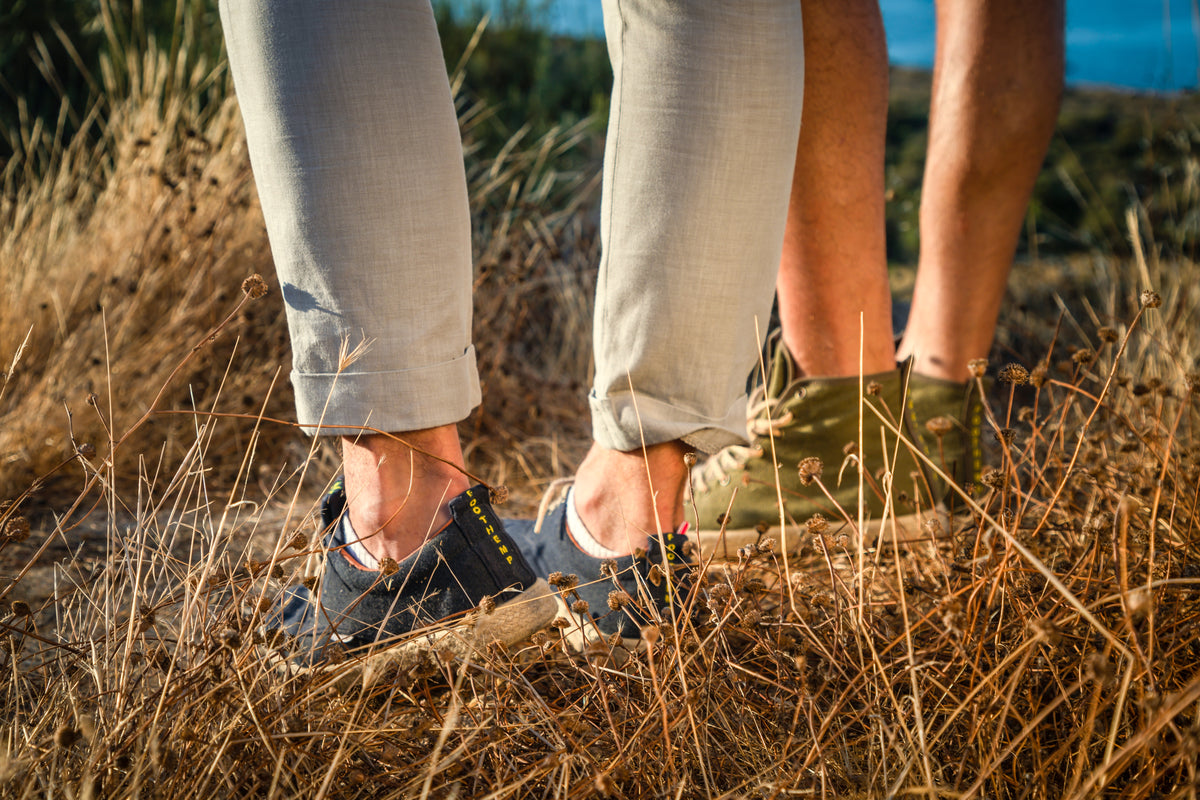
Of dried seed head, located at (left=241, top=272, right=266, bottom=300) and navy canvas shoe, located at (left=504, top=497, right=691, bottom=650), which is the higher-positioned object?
dried seed head, located at (left=241, top=272, right=266, bottom=300)

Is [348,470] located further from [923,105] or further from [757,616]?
[923,105]

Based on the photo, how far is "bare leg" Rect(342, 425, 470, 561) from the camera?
39.3 inches

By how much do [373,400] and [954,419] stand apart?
41.5 inches

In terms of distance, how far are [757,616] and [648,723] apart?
0.62 feet

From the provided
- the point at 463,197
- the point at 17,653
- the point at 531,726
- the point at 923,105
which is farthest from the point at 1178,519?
the point at 923,105

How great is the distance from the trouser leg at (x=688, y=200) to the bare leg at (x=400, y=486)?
22 centimetres

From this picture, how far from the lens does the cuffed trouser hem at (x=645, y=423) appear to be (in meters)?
1.05

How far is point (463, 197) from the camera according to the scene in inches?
39.4

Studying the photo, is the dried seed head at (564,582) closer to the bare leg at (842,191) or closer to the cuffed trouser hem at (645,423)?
the cuffed trouser hem at (645,423)

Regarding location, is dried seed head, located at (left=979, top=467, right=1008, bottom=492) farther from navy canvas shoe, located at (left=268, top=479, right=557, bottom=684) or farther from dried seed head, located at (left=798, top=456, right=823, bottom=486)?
navy canvas shoe, located at (left=268, top=479, right=557, bottom=684)

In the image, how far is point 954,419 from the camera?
4.88ft

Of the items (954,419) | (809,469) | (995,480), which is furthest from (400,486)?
(954,419)

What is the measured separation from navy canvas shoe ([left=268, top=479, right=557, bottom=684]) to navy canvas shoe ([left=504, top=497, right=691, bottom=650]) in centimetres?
6

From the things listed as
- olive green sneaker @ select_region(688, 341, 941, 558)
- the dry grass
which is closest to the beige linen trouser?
the dry grass
